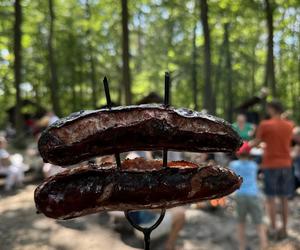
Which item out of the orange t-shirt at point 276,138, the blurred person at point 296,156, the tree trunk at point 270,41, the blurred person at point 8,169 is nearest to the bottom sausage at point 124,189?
the orange t-shirt at point 276,138

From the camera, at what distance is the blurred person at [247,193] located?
7.22m

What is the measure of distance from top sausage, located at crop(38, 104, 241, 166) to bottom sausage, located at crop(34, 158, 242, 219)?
0.12m

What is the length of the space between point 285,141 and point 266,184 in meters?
0.96

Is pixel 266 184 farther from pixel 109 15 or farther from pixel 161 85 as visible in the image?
pixel 161 85

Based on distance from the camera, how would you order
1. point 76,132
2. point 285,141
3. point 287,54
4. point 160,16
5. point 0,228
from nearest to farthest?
point 76,132
point 285,141
point 0,228
point 160,16
point 287,54

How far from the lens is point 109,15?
26203 mm

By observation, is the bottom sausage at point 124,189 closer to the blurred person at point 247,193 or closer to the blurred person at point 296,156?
the blurred person at point 247,193

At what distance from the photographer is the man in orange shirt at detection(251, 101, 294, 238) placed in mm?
8188

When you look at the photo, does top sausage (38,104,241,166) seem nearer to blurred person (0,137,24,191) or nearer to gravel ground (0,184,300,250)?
gravel ground (0,184,300,250)

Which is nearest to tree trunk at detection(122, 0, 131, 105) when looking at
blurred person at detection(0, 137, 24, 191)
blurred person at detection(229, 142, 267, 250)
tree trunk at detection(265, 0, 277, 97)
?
blurred person at detection(0, 137, 24, 191)

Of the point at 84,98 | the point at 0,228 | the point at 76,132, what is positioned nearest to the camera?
the point at 76,132

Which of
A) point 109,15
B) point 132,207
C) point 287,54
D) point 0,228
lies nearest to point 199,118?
point 132,207

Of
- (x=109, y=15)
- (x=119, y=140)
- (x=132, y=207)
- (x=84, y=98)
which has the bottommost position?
(x=84, y=98)

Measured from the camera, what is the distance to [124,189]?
2.48m
